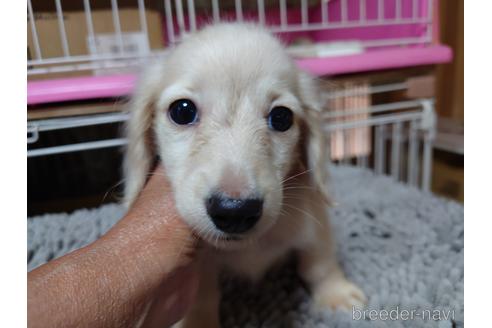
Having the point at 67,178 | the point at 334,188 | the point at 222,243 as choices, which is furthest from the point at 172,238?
the point at 67,178

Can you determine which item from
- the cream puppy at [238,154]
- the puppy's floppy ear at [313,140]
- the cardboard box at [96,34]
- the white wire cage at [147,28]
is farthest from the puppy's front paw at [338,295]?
the cardboard box at [96,34]

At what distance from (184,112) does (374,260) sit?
64 centimetres

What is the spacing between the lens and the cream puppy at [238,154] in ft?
2.10

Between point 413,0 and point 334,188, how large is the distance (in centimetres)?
70

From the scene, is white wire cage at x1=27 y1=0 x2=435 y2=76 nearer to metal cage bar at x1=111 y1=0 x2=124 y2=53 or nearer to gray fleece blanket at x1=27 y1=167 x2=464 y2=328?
metal cage bar at x1=111 y1=0 x2=124 y2=53

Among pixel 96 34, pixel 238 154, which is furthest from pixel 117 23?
pixel 238 154

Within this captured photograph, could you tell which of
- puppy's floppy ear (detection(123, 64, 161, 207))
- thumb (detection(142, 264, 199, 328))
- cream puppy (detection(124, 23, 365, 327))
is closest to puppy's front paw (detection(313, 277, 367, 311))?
cream puppy (detection(124, 23, 365, 327))

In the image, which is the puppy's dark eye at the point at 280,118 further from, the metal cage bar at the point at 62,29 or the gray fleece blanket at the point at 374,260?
the metal cage bar at the point at 62,29

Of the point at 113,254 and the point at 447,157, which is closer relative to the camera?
the point at 113,254

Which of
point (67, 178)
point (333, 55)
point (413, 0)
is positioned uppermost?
point (413, 0)

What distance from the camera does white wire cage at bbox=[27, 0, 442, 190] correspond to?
48.8 inches

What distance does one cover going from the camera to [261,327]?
2.88 ft

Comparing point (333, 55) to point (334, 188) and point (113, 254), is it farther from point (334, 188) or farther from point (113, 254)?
point (113, 254)

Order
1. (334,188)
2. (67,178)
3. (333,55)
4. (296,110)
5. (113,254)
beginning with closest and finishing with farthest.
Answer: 1. (113,254)
2. (296,110)
3. (333,55)
4. (334,188)
5. (67,178)
